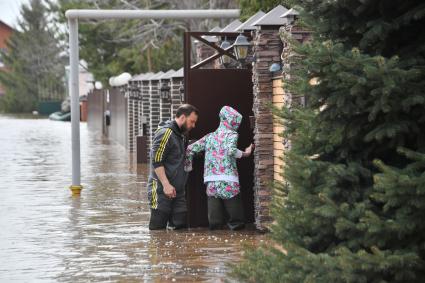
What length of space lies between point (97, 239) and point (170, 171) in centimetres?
118

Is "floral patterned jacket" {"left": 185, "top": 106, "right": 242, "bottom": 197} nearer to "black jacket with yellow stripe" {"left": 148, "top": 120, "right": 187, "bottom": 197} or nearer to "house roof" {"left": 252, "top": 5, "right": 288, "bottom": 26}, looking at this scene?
"black jacket with yellow stripe" {"left": 148, "top": 120, "right": 187, "bottom": 197}

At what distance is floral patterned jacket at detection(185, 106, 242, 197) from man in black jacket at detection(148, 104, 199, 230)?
30 cm

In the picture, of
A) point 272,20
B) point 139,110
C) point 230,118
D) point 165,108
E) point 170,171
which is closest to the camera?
point 272,20

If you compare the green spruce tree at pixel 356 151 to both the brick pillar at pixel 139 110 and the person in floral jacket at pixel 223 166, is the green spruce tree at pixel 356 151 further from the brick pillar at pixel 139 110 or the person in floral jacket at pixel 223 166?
the brick pillar at pixel 139 110

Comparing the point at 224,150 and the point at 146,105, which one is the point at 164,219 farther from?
the point at 146,105

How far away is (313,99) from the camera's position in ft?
21.0

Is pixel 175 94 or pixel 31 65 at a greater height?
pixel 31 65

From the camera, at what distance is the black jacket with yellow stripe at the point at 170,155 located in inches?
522

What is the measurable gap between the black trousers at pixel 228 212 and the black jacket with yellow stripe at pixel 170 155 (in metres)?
0.41

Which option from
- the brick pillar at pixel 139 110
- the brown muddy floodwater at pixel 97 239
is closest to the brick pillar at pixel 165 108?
the brick pillar at pixel 139 110

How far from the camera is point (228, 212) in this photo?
44.8ft

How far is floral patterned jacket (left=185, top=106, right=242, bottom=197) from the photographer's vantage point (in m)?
13.3

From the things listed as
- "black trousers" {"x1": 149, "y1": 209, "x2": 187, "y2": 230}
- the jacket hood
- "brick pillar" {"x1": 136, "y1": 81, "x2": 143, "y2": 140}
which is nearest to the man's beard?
the jacket hood

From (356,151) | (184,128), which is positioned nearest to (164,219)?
(184,128)
